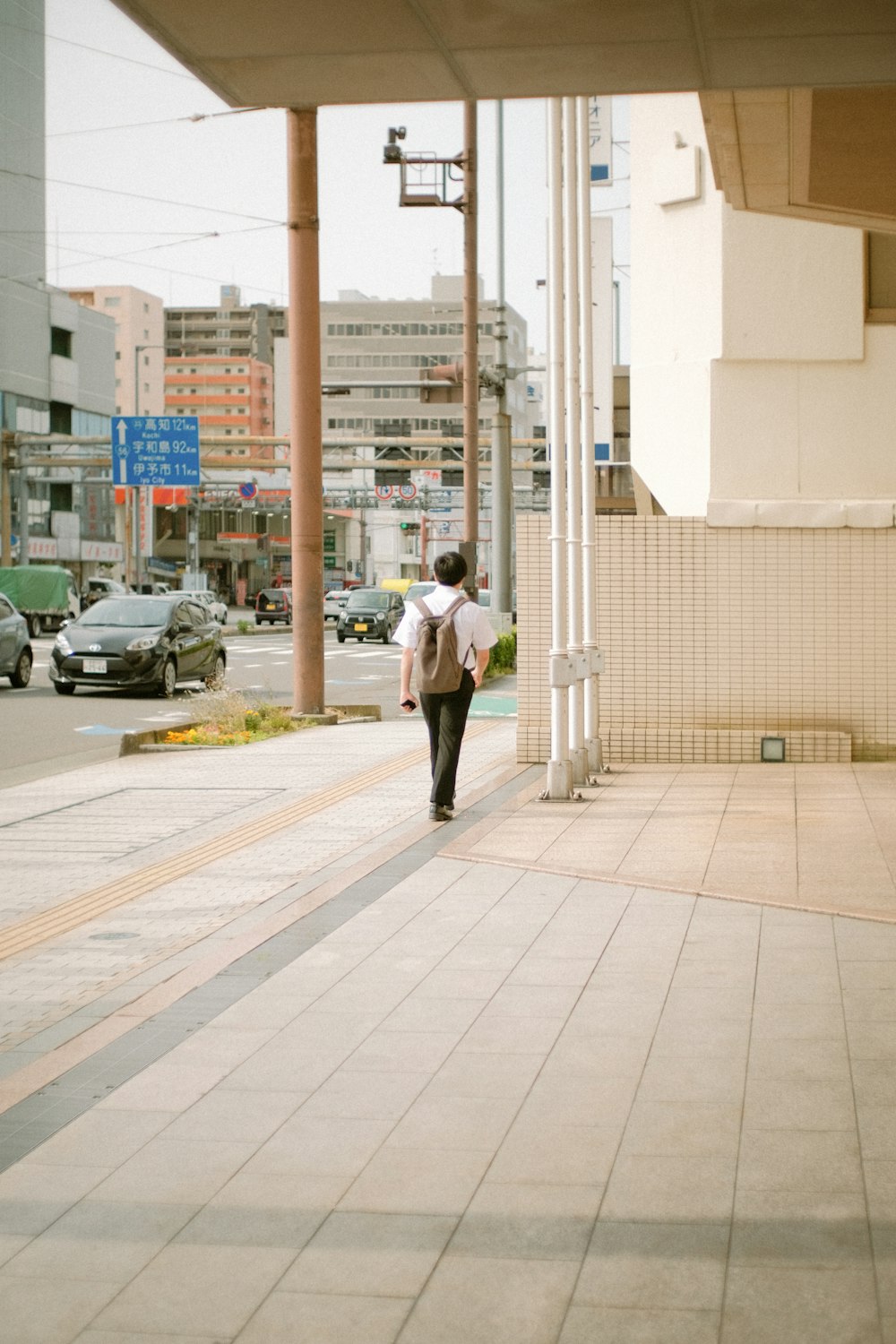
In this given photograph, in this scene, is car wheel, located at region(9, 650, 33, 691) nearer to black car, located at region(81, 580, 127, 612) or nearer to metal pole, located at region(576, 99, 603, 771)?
metal pole, located at region(576, 99, 603, 771)

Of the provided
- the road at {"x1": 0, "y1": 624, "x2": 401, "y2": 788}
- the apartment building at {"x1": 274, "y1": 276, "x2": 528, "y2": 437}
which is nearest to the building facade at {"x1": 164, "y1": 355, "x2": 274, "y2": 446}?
the apartment building at {"x1": 274, "y1": 276, "x2": 528, "y2": 437}

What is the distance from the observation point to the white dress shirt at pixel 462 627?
34.1ft

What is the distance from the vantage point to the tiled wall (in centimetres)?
1316

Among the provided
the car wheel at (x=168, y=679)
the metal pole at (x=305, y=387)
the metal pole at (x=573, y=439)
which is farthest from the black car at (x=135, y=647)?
the metal pole at (x=573, y=439)

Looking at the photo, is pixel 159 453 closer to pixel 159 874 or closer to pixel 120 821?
pixel 120 821

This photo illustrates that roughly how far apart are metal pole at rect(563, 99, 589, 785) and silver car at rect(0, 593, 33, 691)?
16.2 metres

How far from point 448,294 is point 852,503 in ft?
496

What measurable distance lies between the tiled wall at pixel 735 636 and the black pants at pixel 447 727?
2.81m

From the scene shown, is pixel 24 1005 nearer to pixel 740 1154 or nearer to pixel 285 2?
pixel 740 1154

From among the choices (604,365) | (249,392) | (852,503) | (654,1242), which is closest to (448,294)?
(249,392)

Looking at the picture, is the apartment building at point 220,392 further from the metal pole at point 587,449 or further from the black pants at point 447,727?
the black pants at point 447,727

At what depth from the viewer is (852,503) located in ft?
43.1

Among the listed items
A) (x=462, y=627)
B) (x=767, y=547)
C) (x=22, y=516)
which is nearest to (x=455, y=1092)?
(x=462, y=627)

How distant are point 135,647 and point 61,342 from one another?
63.9m
